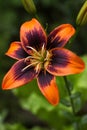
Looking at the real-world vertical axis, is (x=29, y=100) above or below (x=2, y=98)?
above

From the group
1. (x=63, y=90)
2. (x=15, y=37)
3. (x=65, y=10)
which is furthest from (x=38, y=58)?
(x=15, y=37)

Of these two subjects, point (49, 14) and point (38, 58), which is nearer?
point (38, 58)

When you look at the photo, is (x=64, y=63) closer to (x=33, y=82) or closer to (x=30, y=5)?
(x=30, y=5)

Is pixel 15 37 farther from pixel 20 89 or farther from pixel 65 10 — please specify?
pixel 20 89

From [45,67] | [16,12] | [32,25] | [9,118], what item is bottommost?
[9,118]

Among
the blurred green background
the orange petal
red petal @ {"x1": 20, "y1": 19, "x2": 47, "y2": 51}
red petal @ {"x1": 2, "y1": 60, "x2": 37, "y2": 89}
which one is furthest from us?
the blurred green background

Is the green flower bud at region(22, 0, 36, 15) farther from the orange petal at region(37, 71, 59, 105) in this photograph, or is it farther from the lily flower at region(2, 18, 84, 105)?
the orange petal at region(37, 71, 59, 105)

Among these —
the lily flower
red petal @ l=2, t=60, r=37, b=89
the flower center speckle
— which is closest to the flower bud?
the lily flower

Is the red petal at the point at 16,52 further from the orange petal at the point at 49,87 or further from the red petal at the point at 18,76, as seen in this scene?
the orange petal at the point at 49,87
